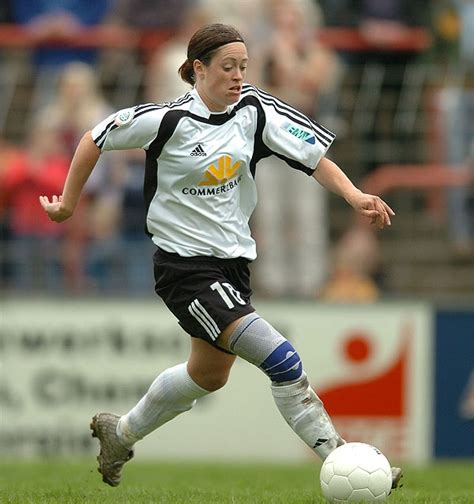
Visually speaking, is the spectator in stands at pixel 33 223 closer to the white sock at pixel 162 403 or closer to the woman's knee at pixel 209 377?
the white sock at pixel 162 403

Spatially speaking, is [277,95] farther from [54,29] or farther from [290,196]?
[54,29]

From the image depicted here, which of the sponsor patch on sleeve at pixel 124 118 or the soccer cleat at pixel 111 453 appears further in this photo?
the soccer cleat at pixel 111 453

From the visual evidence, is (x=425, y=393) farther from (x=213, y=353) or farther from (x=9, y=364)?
(x=213, y=353)

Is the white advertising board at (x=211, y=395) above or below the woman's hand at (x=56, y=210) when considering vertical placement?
below

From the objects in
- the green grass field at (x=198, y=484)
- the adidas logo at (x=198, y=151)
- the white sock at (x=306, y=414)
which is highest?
the adidas logo at (x=198, y=151)

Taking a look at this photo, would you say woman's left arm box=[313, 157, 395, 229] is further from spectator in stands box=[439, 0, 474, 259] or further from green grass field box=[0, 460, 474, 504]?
spectator in stands box=[439, 0, 474, 259]

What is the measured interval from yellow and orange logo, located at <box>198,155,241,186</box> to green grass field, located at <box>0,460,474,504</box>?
165 centimetres

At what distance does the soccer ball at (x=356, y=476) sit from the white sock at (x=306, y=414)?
0.19 meters

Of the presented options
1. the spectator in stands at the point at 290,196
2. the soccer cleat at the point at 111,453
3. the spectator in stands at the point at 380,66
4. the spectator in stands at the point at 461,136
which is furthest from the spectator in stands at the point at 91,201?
the soccer cleat at the point at 111,453

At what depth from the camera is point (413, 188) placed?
547 inches

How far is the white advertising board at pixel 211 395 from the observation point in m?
12.7

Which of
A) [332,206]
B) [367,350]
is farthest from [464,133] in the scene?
[367,350]

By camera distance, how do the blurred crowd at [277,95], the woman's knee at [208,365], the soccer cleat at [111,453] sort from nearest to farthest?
the woman's knee at [208,365], the soccer cleat at [111,453], the blurred crowd at [277,95]

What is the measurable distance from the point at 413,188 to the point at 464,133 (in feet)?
2.46
